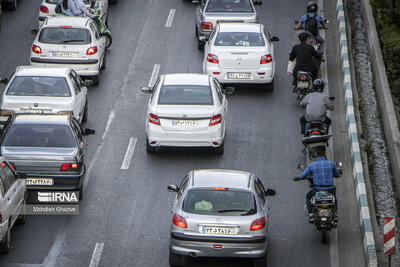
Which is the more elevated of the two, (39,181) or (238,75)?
(238,75)

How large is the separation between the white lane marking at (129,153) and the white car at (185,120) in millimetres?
487

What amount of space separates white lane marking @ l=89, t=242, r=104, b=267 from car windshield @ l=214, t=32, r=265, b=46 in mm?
9925

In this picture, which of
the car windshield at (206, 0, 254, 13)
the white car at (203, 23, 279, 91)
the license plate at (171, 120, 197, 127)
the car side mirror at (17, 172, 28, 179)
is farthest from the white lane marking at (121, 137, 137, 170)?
the car windshield at (206, 0, 254, 13)

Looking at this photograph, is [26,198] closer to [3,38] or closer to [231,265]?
[231,265]

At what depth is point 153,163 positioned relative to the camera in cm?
1977

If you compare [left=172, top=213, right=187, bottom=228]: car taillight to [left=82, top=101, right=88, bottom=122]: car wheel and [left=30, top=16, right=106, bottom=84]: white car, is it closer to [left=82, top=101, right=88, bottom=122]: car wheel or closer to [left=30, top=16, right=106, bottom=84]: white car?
[left=82, top=101, right=88, bottom=122]: car wheel

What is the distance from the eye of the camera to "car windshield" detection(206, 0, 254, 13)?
28438mm

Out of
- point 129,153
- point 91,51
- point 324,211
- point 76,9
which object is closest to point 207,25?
point 76,9

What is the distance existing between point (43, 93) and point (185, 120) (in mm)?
3381

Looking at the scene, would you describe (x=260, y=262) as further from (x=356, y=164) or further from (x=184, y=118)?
(x=184, y=118)

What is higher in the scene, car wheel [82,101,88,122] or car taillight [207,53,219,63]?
car taillight [207,53,219,63]

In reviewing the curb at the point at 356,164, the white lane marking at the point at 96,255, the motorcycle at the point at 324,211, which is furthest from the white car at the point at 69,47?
the motorcycle at the point at 324,211

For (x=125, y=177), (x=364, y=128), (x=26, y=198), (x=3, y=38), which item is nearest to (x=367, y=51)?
(x=364, y=128)

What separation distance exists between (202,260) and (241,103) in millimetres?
9283
